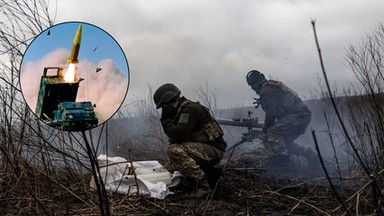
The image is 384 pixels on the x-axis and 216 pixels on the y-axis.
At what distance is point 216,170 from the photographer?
17.3 ft

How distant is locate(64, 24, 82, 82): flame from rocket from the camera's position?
1.83m

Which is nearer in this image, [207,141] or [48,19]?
[48,19]

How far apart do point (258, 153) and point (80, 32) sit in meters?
7.46

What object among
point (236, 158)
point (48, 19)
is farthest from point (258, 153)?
point (48, 19)

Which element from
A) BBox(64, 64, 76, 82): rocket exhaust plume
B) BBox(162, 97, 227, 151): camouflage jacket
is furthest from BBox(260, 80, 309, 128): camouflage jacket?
BBox(64, 64, 76, 82): rocket exhaust plume

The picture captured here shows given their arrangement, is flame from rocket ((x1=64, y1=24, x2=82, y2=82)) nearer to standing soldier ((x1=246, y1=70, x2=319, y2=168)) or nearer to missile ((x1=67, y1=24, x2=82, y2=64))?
missile ((x1=67, y1=24, x2=82, y2=64))

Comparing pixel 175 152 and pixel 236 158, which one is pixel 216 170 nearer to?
pixel 175 152

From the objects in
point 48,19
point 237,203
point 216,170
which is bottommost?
point 237,203

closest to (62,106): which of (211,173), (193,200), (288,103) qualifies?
(193,200)

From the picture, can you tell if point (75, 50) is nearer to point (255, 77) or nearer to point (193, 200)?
point (193, 200)

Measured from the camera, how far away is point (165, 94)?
203 inches

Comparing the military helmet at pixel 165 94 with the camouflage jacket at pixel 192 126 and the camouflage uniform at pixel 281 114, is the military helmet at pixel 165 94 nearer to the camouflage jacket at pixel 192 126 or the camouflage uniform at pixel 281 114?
the camouflage jacket at pixel 192 126

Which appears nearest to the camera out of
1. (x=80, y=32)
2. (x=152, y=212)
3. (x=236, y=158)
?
(x=80, y=32)

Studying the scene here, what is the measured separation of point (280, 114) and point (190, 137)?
12.5ft
